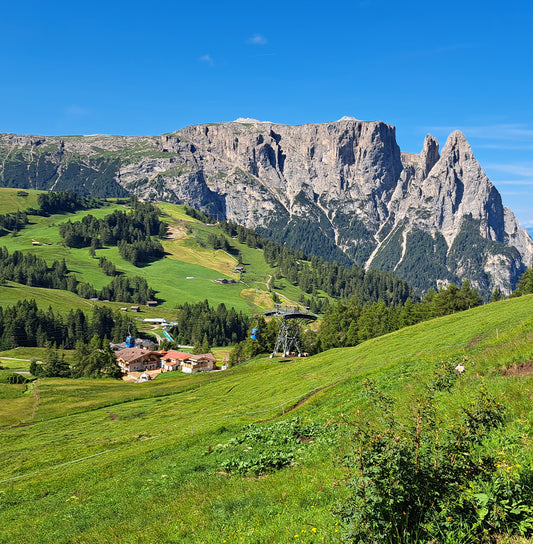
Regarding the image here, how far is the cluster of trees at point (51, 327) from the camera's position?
570 ft

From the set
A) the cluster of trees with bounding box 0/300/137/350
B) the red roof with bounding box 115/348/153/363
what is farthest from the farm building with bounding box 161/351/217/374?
the cluster of trees with bounding box 0/300/137/350

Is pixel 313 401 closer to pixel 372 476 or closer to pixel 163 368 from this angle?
pixel 372 476

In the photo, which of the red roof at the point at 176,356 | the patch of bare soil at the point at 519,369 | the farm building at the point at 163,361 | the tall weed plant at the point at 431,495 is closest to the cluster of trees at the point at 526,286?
the farm building at the point at 163,361

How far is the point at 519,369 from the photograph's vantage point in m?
19.3

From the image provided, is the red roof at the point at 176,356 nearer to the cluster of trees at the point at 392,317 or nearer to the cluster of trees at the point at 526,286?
the cluster of trees at the point at 392,317

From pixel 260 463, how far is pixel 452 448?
1081 cm

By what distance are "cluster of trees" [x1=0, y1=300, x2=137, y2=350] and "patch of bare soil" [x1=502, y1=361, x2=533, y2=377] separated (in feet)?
557

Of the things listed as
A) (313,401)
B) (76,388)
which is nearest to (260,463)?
(313,401)

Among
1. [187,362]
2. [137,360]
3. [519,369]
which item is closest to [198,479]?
[519,369]

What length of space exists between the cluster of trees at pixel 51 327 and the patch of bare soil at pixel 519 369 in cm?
16984

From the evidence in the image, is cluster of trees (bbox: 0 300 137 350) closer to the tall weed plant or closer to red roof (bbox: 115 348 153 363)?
red roof (bbox: 115 348 153 363)

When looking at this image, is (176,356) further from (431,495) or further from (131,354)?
(431,495)

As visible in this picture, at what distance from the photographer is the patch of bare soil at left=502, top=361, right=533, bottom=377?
1883cm

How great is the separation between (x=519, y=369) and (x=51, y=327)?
19949 centimetres
